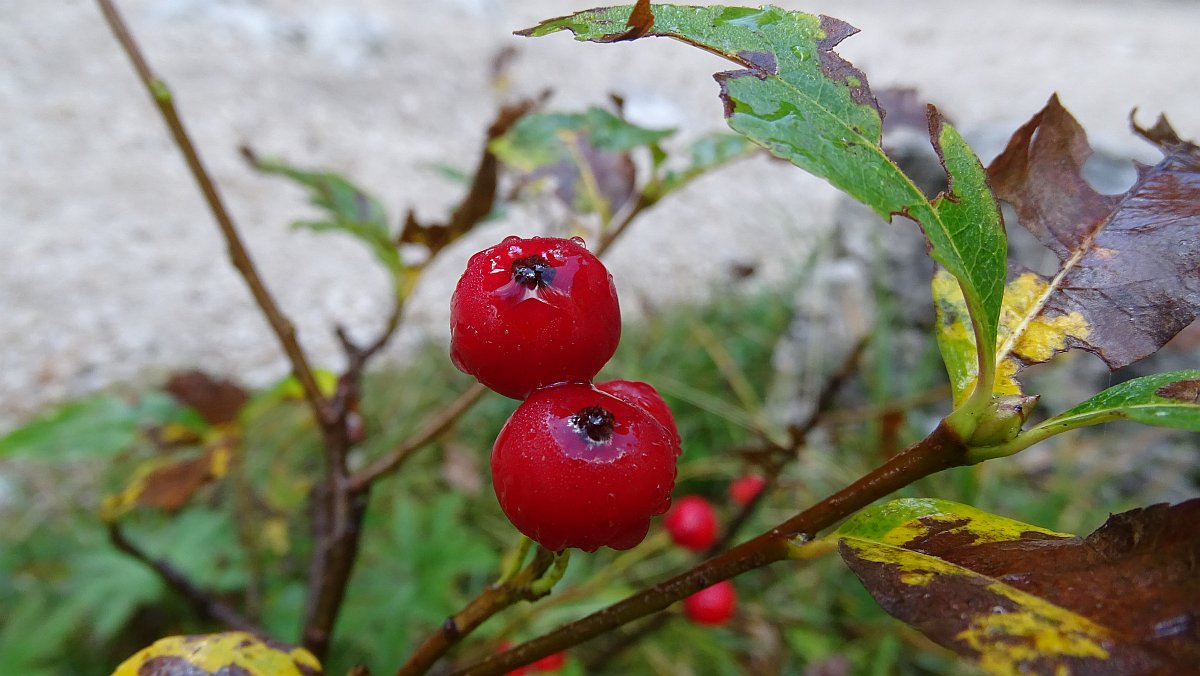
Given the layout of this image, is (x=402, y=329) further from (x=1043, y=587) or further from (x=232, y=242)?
(x=1043, y=587)

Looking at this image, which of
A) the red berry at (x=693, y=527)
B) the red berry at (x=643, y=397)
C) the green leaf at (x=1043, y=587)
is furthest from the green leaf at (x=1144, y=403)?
the red berry at (x=693, y=527)

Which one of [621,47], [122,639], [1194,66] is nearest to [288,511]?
[122,639]

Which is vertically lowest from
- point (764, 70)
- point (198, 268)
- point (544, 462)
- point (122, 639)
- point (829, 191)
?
point (829, 191)

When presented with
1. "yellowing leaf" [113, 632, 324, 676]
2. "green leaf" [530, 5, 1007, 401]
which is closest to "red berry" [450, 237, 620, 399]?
"green leaf" [530, 5, 1007, 401]

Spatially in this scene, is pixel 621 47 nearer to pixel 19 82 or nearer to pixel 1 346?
pixel 19 82

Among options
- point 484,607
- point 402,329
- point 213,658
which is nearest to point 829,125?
point 484,607

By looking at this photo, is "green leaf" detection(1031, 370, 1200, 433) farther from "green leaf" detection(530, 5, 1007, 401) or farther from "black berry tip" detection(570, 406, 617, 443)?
"black berry tip" detection(570, 406, 617, 443)
